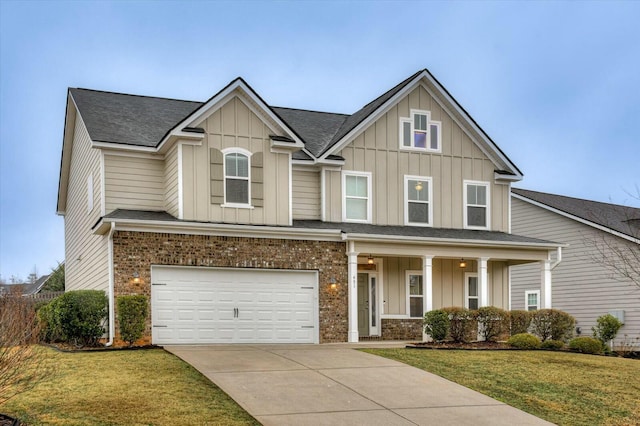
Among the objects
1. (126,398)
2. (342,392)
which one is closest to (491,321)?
(342,392)

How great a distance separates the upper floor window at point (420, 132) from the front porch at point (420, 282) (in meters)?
3.76

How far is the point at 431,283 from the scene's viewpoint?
923 inches

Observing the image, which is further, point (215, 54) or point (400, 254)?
point (215, 54)

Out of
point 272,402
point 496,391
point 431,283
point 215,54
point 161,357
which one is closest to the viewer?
point 272,402

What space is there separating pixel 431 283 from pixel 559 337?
4112 millimetres

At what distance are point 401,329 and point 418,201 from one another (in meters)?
4.25

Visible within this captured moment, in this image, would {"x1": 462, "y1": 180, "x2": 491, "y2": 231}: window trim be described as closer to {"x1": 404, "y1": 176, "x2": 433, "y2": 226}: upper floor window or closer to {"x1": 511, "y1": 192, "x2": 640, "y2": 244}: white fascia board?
{"x1": 404, "y1": 176, "x2": 433, "y2": 226}: upper floor window

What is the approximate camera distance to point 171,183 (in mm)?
21547

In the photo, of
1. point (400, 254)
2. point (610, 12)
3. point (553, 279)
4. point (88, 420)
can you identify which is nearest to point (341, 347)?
point (400, 254)

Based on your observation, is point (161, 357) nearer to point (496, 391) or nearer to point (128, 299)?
point (128, 299)

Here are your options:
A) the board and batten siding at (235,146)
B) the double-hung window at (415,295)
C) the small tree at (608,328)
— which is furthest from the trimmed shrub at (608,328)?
the board and batten siding at (235,146)

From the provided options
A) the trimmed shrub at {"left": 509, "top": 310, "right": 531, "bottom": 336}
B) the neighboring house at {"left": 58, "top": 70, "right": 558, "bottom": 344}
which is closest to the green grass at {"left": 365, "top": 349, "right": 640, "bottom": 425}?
the trimmed shrub at {"left": 509, "top": 310, "right": 531, "bottom": 336}

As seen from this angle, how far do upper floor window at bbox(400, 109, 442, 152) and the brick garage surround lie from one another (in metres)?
4.83

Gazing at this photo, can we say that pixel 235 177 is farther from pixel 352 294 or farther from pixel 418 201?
pixel 418 201
